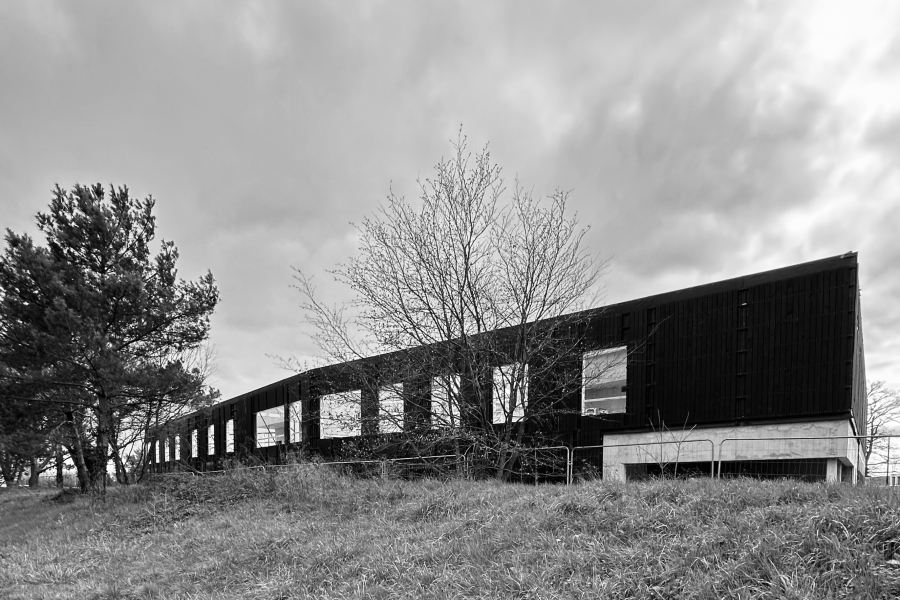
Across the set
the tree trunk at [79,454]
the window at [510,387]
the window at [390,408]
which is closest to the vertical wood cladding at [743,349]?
the window at [510,387]

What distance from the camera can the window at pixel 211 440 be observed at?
36000 mm

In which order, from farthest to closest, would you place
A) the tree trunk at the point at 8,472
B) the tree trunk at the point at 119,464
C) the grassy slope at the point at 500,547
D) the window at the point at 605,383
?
1. the tree trunk at the point at 8,472
2. the tree trunk at the point at 119,464
3. the window at the point at 605,383
4. the grassy slope at the point at 500,547

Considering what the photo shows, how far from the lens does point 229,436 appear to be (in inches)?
1366

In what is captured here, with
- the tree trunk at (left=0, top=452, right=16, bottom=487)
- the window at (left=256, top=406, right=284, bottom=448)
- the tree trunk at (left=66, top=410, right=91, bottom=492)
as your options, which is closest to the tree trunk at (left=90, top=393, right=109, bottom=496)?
the tree trunk at (left=66, top=410, right=91, bottom=492)

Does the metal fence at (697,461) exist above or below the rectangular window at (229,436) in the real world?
above

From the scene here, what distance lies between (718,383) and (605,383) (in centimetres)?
286

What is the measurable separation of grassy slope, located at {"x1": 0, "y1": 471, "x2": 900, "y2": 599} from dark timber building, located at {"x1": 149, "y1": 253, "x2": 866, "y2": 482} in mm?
3931

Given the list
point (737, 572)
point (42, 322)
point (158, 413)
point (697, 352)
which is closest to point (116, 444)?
point (158, 413)

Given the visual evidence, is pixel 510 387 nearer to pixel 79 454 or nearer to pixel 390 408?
pixel 390 408

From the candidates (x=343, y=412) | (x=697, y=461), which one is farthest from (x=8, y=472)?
(x=697, y=461)

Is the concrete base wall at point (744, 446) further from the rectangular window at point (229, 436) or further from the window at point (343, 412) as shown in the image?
the rectangular window at point (229, 436)

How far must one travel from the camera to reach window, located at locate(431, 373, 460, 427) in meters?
11.4

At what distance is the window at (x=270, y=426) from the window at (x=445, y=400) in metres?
17.8

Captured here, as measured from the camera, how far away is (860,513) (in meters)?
4.03
